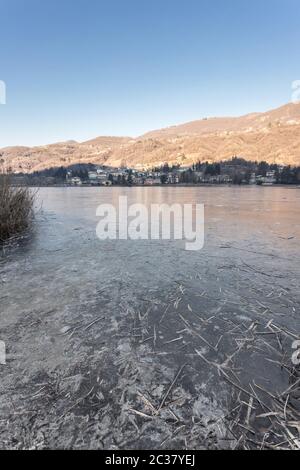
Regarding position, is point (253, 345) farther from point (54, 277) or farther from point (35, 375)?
point (54, 277)

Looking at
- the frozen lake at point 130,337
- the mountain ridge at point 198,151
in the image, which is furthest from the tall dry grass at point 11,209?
the mountain ridge at point 198,151

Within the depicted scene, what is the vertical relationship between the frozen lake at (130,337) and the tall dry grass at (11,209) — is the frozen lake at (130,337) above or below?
below

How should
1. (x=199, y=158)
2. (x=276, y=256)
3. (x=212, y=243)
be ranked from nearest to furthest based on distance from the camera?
(x=276, y=256) < (x=212, y=243) < (x=199, y=158)

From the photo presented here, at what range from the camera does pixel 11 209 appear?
7176 mm

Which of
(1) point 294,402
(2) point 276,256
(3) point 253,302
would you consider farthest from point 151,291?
(2) point 276,256

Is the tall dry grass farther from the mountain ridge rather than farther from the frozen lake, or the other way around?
the mountain ridge

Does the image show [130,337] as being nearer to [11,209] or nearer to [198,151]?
[11,209]

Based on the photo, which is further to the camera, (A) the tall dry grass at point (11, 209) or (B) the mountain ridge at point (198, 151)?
(B) the mountain ridge at point (198, 151)

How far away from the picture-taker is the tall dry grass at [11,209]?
6734 mm

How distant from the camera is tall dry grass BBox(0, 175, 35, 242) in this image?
6.73 meters

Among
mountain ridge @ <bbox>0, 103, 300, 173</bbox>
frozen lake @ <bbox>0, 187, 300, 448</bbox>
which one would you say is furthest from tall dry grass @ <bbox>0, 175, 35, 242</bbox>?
mountain ridge @ <bbox>0, 103, 300, 173</bbox>

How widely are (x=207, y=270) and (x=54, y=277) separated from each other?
2627 mm

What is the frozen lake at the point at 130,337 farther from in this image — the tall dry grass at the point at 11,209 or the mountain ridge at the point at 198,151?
the mountain ridge at the point at 198,151

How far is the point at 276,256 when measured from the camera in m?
5.29
